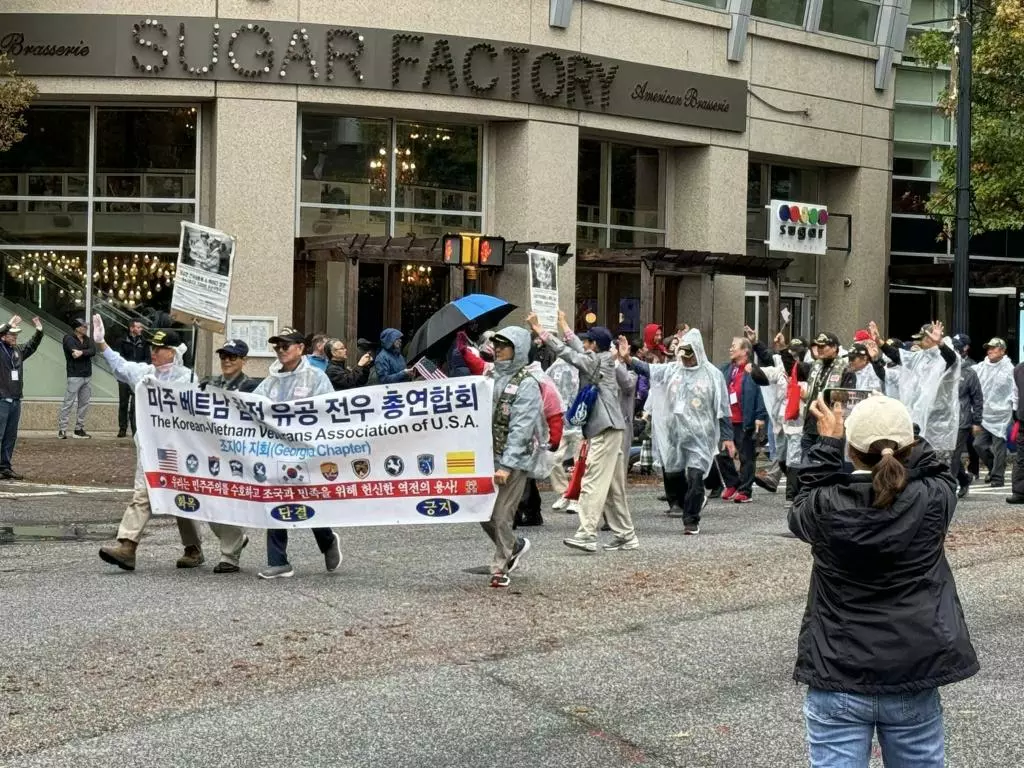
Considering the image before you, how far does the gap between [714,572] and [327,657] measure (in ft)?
13.4

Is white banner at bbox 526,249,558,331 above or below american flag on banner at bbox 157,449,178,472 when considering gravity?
above

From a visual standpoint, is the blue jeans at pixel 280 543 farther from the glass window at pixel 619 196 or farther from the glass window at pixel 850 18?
the glass window at pixel 850 18

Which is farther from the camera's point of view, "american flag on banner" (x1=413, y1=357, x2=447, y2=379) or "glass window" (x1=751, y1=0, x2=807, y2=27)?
"glass window" (x1=751, y1=0, x2=807, y2=27)

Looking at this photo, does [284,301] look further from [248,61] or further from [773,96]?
[773,96]

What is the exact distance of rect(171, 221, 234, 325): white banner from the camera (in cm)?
1498

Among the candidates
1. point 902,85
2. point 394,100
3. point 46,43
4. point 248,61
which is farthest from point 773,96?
point 46,43

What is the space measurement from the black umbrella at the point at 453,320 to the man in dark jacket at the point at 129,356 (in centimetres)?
1259

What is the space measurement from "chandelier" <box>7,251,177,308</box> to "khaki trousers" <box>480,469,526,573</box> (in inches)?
680

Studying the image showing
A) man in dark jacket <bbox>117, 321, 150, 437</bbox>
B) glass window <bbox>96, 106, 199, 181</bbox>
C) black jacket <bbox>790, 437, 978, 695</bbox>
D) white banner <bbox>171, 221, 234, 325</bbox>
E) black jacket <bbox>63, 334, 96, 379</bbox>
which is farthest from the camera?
glass window <bbox>96, 106, 199, 181</bbox>

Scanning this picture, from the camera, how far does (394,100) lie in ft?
90.1

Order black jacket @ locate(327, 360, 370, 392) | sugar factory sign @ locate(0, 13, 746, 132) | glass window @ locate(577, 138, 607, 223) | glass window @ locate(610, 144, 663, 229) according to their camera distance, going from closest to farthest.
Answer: black jacket @ locate(327, 360, 370, 392) → sugar factory sign @ locate(0, 13, 746, 132) → glass window @ locate(577, 138, 607, 223) → glass window @ locate(610, 144, 663, 229)

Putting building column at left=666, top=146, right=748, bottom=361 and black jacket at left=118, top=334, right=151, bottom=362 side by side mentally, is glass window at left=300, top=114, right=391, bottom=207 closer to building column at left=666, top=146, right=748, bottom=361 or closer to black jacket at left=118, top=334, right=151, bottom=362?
black jacket at left=118, top=334, right=151, bottom=362

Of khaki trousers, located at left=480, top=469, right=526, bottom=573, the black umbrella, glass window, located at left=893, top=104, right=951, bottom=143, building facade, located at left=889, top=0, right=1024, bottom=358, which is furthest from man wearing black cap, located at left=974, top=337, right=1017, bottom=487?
glass window, located at left=893, top=104, right=951, bottom=143

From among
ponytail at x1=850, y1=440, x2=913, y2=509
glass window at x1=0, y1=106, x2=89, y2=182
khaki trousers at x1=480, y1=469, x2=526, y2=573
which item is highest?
glass window at x1=0, y1=106, x2=89, y2=182
